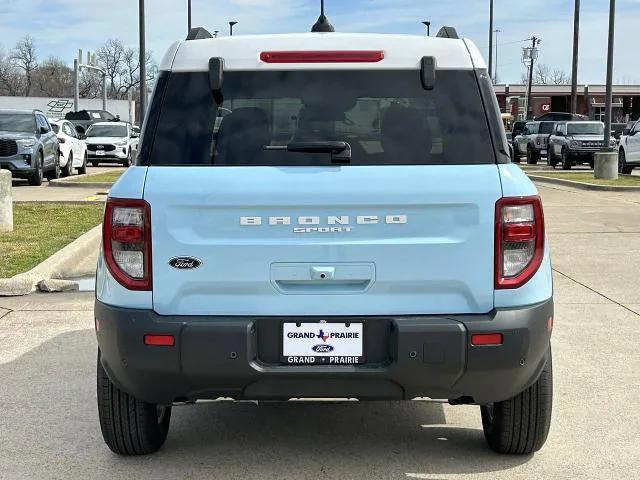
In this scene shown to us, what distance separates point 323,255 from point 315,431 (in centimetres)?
146

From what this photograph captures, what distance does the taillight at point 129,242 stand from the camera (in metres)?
3.96

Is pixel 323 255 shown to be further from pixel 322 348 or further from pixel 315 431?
pixel 315 431

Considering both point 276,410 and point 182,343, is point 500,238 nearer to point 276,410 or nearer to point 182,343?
point 182,343

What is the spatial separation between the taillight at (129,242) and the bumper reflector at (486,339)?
1.31m

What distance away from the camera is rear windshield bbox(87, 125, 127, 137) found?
3409 centimetres

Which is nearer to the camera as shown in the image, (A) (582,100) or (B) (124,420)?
(B) (124,420)

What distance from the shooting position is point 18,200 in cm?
1877

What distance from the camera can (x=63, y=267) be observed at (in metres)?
10.3

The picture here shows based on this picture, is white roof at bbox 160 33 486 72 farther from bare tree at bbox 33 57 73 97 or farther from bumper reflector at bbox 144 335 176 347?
bare tree at bbox 33 57 73 97

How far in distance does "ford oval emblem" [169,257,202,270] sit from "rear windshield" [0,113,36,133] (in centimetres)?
2070

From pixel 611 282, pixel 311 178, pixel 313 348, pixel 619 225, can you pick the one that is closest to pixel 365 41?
pixel 311 178

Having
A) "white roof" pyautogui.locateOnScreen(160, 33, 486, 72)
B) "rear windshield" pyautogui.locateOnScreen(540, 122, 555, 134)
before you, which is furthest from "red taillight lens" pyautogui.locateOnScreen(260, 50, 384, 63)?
"rear windshield" pyautogui.locateOnScreen(540, 122, 555, 134)

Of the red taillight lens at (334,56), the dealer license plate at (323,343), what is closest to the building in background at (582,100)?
the red taillight lens at (334,56)

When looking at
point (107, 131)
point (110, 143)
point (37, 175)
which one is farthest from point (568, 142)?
point (37, 175)
